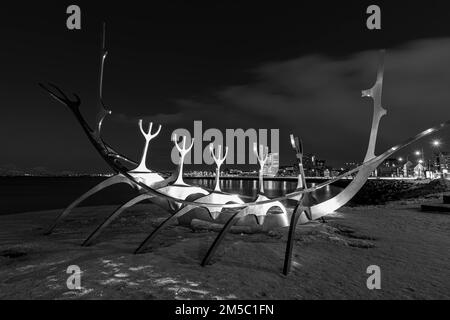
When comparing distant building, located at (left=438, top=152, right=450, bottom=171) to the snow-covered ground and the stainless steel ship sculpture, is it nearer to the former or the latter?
the snow-covered ground

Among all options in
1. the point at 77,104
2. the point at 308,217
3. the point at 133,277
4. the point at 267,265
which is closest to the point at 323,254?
the point at 308,217

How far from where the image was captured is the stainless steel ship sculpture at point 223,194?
19.9ft

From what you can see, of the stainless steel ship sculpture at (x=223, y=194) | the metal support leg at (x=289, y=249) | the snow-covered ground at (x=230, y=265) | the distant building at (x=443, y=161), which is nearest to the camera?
the snow-covered ground at (x=230, y=265)

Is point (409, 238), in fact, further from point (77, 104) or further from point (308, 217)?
point (77, 104)

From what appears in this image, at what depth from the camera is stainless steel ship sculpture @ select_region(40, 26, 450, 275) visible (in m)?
6.05

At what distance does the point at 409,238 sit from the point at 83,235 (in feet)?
33.7

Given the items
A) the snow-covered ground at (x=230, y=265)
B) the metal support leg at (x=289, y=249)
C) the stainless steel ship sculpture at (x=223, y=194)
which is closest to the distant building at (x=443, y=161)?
the snow-covered ground at (x=230, y=265)

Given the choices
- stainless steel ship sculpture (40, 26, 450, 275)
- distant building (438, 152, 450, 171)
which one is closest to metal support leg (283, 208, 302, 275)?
stainless steel ship sculpture (40, 26, 450, 275)

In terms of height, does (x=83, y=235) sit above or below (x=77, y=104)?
below

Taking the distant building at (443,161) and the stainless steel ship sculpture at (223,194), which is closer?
the stainless steel ship sculpture at (223,194)

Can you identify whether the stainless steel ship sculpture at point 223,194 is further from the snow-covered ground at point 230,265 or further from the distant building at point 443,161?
the distant building at point 443,161

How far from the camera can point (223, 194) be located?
891 cm

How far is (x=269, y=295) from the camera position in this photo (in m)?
4.21

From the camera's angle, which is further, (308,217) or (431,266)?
(308,217)
